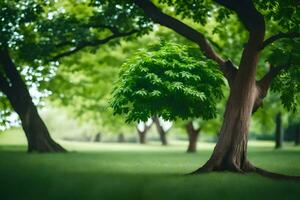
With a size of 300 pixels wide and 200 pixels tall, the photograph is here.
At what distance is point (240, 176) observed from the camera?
1622 centimetres

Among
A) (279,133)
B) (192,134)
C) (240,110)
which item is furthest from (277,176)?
(279,133)

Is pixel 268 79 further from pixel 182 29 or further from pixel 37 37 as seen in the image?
pixel 37 37

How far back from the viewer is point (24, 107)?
30797mm

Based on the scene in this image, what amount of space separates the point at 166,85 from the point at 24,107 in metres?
17.2

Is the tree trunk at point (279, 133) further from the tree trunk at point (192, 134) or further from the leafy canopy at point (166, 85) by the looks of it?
the leafy canopy at point (166, 85)

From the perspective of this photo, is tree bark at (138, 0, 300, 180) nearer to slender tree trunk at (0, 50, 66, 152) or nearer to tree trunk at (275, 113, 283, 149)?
slender tree trunk at (0, 50, 66, 152)

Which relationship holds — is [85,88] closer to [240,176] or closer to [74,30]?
[74,30]

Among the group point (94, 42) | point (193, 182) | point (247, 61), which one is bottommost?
point (193, 182)

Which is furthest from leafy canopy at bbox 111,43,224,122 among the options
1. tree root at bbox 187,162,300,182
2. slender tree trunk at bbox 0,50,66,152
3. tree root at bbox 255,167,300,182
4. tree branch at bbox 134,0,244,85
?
slender tree trunk at bbox 0,50,66,152

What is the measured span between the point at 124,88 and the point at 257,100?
604 cm

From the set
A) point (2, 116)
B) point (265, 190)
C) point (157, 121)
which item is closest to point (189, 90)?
point (265, 190)

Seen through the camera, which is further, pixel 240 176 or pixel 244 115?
pixel 244 115

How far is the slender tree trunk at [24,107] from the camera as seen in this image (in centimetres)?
3047

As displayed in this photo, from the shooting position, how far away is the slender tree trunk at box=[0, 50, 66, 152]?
100.0 ft
